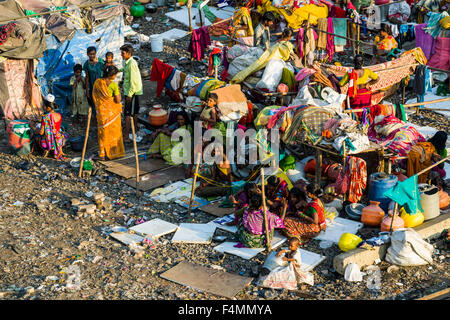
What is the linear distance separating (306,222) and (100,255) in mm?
2492

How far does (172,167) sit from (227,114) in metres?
1.25

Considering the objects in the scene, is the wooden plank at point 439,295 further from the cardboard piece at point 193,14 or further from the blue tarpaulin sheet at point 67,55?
the cardboard piece at point 193,14

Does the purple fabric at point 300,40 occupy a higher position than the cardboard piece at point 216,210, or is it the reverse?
the purple fabric at point 300,40

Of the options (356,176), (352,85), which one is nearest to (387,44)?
(352,85)

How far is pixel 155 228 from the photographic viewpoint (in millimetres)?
8383

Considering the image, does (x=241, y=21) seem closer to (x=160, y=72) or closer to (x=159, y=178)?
(x=160, y=72)

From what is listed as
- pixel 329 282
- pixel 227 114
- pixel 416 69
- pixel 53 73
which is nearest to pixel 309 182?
pixel 227 114

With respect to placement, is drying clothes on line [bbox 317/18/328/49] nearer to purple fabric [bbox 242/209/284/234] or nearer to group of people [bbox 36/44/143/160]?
group of people [bbox 36/44/143/160]

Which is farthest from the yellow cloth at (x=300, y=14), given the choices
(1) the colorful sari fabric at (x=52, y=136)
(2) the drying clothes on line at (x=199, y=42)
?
(1) the colorful sari fabric at (x=52, y=136)

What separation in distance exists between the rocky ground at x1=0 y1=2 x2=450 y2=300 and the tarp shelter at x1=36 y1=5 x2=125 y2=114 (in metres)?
2.36

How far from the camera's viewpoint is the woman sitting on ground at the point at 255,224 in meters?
7.84

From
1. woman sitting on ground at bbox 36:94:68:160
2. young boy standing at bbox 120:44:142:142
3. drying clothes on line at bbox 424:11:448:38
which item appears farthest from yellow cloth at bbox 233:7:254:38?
woman sitting on ground at bbox 36:94:68:160

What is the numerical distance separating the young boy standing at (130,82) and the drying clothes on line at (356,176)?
147 inches

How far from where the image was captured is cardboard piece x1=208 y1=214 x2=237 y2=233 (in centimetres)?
838
